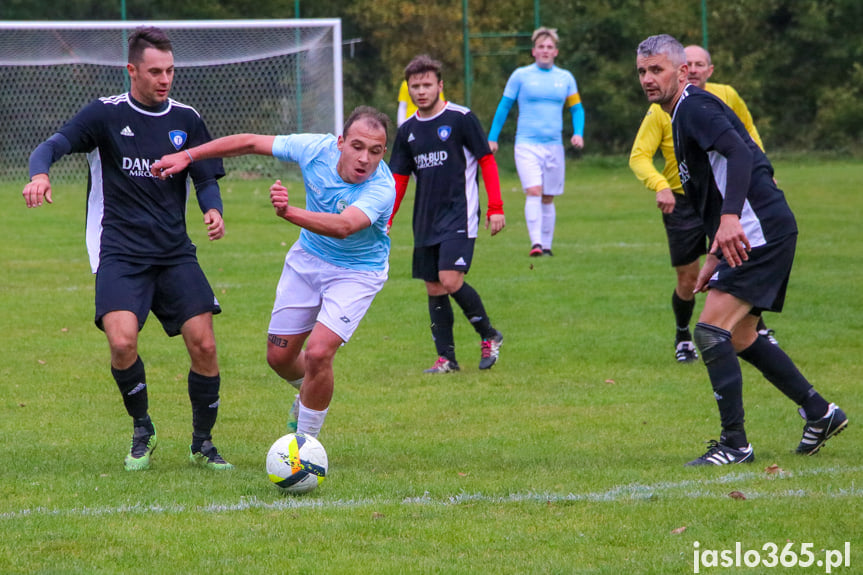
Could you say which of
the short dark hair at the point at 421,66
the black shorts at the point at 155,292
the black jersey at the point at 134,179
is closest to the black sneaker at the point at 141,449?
the black shorts at the point at 155,292

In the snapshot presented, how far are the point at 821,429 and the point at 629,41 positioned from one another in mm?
28804

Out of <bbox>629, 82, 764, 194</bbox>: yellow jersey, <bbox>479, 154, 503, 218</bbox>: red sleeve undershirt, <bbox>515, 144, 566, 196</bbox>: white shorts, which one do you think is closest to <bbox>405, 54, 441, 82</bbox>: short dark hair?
<bbox>479, 154, 503, 218</bbox>: red sleeve undershirt

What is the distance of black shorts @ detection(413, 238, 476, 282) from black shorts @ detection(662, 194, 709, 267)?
5.13ft

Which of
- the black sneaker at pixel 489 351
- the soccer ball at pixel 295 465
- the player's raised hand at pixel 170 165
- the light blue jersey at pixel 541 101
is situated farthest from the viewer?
the light blue jersey at pixel 541 101

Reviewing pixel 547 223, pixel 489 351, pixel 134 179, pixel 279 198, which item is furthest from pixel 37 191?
pixel 547 223

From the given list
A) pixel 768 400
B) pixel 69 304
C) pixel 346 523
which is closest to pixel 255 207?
pixel 69 304

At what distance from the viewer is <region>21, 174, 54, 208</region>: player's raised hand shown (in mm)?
5582

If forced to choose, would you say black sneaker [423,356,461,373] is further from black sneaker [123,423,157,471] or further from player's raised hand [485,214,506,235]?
black sneaker [123,423,157,471]

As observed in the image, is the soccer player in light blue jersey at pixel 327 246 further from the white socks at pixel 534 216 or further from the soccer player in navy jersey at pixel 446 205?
the white socks at pixel 534 216

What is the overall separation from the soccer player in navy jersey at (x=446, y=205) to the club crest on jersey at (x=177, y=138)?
120 inches

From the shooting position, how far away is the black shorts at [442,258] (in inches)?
353

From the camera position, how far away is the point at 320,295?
20.9ft

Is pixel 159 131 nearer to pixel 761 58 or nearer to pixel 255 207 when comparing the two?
pixel 255 207

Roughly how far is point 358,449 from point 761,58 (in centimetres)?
2989
